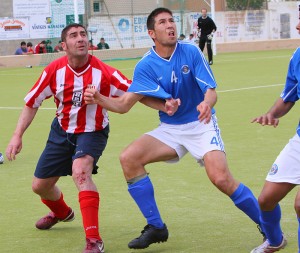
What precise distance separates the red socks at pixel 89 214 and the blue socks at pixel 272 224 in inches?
50.9

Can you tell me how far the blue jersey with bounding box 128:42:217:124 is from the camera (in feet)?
22.7

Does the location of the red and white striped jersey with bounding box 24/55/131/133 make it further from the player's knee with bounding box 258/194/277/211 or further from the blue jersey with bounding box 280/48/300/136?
the player's knee with bounding box 258/194/277/211

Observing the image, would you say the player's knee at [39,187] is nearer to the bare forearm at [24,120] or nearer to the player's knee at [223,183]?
the bare forearm at [24,120]

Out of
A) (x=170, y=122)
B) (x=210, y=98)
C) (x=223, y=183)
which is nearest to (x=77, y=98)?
(x=170, y=122)

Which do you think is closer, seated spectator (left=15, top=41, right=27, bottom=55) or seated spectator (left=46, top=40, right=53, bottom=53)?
seated spectator (left=15, top=41, right=27, bottom=55)

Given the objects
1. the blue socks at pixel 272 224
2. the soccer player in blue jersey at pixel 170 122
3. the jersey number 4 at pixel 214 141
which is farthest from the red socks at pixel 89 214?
the blue socks at pixel 272 224

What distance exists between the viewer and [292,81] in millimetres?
6094

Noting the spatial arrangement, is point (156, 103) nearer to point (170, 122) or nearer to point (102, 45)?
point (170, 122)

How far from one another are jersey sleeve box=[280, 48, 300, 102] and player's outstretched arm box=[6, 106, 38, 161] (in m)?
2.30

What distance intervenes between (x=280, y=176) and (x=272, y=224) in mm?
623

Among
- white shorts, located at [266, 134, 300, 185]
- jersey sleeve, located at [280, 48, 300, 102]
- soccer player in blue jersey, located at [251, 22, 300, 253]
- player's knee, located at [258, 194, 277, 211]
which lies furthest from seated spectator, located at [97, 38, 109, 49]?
white shorts, located at [266, 134, 300, 185]

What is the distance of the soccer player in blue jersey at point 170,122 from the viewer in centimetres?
663

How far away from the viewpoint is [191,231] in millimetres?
7262

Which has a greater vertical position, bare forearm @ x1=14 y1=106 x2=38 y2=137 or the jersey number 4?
bare forearm @ x1=14 y1=106 x2=38 y2=137
